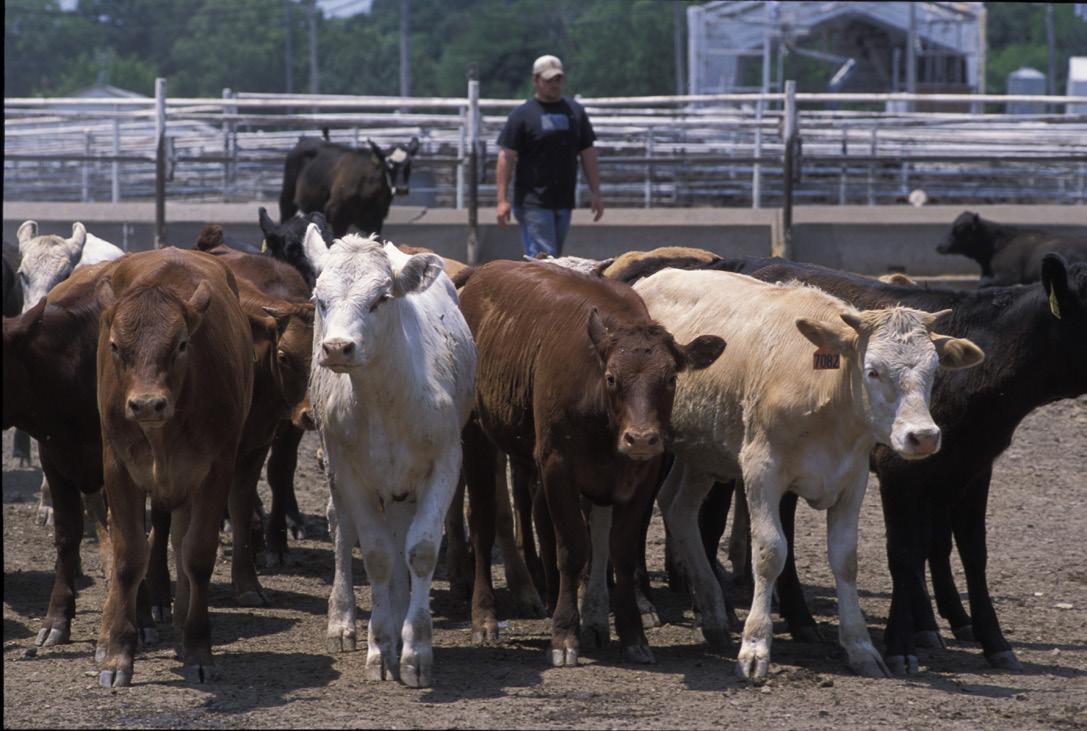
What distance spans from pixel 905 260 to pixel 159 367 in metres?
14.0

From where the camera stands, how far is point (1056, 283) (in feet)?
23.3

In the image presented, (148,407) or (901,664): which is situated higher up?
(148,407)

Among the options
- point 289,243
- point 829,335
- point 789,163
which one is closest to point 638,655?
point 829,335

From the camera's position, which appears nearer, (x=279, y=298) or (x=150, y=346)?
(x=150, y=346)

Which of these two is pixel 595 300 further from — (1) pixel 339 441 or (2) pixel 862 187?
(2) pixel 862 187

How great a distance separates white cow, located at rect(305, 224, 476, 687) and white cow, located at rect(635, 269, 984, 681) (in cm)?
125

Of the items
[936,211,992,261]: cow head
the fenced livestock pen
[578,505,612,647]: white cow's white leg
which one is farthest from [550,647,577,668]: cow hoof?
[936,211,992,261]: cow head

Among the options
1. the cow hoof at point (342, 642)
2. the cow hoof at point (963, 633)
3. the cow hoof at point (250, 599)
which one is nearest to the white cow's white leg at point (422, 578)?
the cow hoof at point (342, 642)

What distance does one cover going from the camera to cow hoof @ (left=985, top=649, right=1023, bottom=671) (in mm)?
7039

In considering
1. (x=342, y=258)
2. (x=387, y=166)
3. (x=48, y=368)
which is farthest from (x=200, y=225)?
(x=342, y=258)

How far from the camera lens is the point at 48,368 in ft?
24.4

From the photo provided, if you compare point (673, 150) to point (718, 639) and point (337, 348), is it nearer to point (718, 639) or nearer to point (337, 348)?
point (718, 639)

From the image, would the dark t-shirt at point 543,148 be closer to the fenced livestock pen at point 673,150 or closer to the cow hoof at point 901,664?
the fenced livestock pen at point 673,150

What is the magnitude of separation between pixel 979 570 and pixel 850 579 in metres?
0.82
